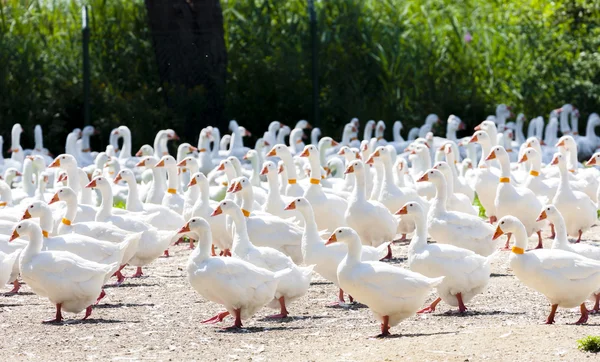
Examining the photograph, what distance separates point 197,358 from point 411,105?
16.8 m

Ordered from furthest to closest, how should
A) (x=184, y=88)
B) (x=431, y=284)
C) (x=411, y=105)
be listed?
(x=411, y=105), (x=184, y=88), (x=431, y=284)

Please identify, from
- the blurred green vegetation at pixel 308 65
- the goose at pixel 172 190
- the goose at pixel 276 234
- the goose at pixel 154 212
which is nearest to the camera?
the goose at pixel 276 234

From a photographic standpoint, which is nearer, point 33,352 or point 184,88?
point 33,352

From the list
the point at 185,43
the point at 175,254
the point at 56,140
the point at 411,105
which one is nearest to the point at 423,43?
the point at 411,105

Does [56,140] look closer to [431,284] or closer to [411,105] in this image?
[411,105]

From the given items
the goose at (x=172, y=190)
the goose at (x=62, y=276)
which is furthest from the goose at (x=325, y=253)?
the goose at (x=172, y=190)

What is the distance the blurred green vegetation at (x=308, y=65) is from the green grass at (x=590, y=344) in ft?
51.9

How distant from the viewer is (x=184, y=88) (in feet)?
75.0

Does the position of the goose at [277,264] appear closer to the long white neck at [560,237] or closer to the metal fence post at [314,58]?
the long white neck at [560,237]

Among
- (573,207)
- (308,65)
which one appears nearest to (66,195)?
(573,207)

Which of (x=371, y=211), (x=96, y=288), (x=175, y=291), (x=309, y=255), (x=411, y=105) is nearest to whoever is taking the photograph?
(x=96, y=288)

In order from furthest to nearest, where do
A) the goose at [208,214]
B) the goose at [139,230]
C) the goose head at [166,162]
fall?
the goose head at [166,162] → the goose at [208,214] → the goose at [139,230]

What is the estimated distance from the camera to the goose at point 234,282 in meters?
9.02

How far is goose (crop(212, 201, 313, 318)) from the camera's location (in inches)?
373
